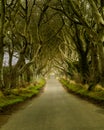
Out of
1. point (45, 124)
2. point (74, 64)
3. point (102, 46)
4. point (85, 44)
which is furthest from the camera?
point (74, 64)

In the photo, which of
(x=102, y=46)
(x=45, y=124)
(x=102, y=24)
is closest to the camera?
(x=45, y=124)

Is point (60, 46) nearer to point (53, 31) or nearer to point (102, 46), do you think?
point (53, 31)

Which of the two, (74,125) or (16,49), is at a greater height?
(16,49)

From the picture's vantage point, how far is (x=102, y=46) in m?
22.2

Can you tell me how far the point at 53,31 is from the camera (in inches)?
1804

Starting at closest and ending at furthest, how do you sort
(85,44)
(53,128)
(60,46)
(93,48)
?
(53,128), (93,48), (85,44), (60,46)

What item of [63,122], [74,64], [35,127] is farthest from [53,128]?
[74,64]

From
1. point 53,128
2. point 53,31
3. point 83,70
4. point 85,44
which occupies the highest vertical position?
point 53,31

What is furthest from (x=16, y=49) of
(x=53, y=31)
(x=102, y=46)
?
(x=102, y=46)

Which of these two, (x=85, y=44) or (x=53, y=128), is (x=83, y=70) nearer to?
(x=85, y=44)

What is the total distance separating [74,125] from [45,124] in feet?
4.10

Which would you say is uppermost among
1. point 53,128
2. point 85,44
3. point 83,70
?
point 85,44

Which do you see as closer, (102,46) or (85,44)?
(102,46)

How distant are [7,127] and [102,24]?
9.83 metres
